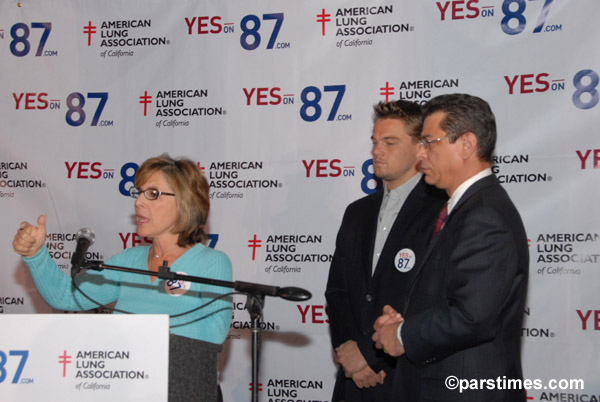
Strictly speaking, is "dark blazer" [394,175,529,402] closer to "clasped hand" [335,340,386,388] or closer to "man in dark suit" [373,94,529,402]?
"man in dark suit" [373,94,529,402]

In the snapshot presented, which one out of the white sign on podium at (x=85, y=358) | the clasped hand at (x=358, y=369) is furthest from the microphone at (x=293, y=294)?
the clasped hand at (x=358, y=369)

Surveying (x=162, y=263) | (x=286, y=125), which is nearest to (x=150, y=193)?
(x=162, y=263)

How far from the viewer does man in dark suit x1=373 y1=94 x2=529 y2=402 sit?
78.9 inches

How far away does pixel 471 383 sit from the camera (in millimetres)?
2012

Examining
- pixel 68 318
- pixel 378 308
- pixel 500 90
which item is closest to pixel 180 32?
pixel 500 90

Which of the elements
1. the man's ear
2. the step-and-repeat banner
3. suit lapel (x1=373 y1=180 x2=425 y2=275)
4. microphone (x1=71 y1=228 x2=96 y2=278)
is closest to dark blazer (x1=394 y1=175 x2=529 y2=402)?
the man's ear

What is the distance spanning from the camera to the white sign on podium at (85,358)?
5.48 feet

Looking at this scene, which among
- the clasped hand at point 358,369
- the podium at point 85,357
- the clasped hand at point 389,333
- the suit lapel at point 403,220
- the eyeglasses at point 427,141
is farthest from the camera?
the suit lapel at point 403,220

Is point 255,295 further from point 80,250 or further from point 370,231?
point 370,231

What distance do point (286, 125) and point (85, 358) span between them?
2585 millimetres

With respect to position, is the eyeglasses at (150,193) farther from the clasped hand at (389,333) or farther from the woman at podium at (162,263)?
the clasped hand at (389,333)

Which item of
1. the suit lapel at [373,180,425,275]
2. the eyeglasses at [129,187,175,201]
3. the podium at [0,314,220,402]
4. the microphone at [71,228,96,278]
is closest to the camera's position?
the podium at [0,314,220,402]

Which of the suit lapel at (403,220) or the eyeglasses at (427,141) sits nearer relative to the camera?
the eyeglasses at (427,141)

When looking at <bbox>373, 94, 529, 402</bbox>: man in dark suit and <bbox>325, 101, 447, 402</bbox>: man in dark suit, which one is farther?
<bbox>325, 101, 447, 402</bbox>: man in dark suit
